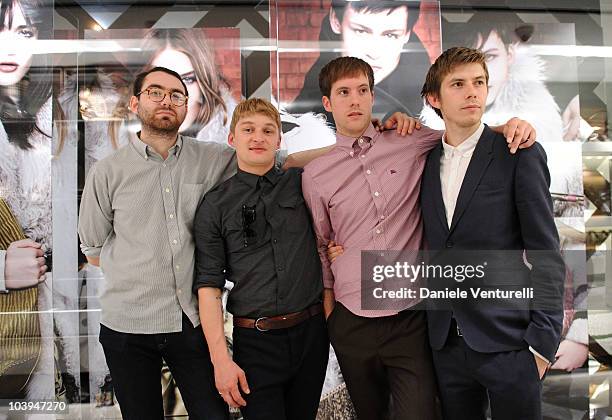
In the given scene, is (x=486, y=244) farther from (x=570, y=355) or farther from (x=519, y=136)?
(x=570, y=355)

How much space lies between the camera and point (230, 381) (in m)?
1.96

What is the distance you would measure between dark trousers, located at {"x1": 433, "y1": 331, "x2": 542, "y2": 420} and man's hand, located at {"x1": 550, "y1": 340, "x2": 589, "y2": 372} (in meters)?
0.93

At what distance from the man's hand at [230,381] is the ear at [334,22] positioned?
1.75 m

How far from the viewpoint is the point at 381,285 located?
218 cm

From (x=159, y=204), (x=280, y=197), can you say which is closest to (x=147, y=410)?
(x=159, y=204)

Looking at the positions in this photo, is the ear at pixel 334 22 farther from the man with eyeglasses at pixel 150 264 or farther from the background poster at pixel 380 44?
the man with eyeglasses at pixel 150 264

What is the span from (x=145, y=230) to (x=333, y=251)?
0.82 m

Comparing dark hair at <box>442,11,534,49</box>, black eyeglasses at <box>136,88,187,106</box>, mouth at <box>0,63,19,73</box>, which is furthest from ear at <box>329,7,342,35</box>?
mouth at <box>0,63,19,73</box>

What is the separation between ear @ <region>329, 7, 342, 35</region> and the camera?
2.61 m

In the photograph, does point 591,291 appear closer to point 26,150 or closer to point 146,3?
point 146,3

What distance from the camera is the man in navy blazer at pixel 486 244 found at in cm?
180

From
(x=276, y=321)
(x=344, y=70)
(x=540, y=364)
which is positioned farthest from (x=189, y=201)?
(x=540, y=364)

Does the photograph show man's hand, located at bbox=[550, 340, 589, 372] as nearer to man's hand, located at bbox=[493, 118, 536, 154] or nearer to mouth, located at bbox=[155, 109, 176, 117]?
man's hand, located at bbox=[493, 118, 536, 154]

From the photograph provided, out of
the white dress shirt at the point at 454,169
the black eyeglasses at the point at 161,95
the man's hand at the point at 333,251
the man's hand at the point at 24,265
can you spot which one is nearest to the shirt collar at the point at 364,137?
the white dress shirt at the point at 454,169
